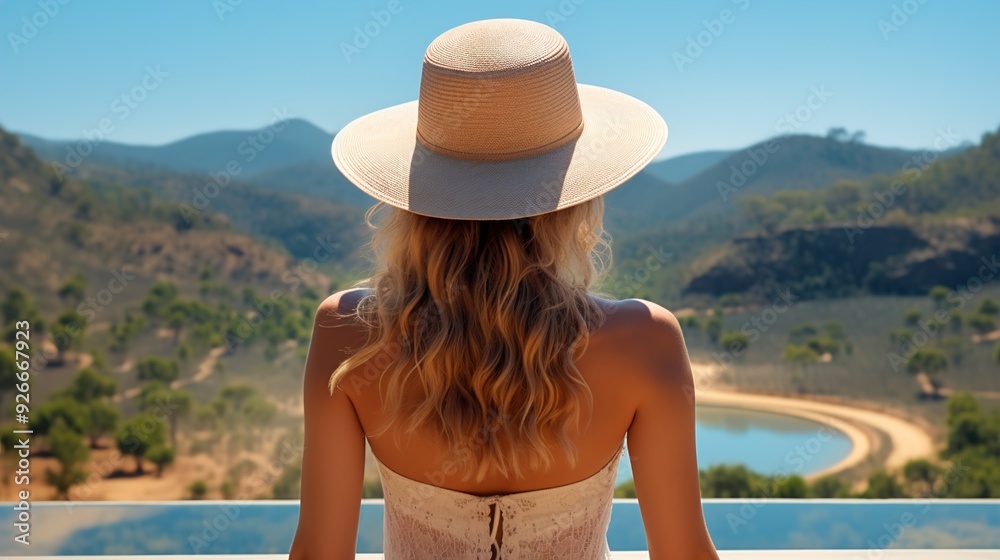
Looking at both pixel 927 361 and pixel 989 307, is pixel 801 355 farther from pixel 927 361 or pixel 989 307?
pixel 989 307

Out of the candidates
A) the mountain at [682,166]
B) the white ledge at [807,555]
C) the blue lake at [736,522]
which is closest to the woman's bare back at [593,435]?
the white ledge at [807,555]

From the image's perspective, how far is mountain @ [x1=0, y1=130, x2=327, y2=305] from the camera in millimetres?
10555

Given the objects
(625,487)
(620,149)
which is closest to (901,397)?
(625,487)

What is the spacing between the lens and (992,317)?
1128 centimetres

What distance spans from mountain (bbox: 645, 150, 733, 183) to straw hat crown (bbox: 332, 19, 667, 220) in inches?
370

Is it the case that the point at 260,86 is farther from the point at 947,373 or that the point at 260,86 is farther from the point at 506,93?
the point at 506,93

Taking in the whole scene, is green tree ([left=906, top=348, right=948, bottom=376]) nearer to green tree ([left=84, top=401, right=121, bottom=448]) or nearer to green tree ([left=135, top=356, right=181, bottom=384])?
green tree ([left=135, top=356, right=181, bottom=384])

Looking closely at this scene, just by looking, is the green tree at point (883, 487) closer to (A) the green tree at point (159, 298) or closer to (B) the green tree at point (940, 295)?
(B) the green tree at point (940, 295)

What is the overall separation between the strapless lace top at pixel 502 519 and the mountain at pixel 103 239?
10441 millimetres

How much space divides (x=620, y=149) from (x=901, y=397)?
11.3 m

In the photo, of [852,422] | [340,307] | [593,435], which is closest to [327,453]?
[340,307]

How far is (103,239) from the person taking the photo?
36.2ft

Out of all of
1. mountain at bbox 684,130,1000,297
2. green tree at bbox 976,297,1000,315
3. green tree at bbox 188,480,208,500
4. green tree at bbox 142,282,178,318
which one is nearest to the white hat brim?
mountain at bbox 684,130,1000,297

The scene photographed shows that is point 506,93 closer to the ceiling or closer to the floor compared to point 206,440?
closer to the ceiling
